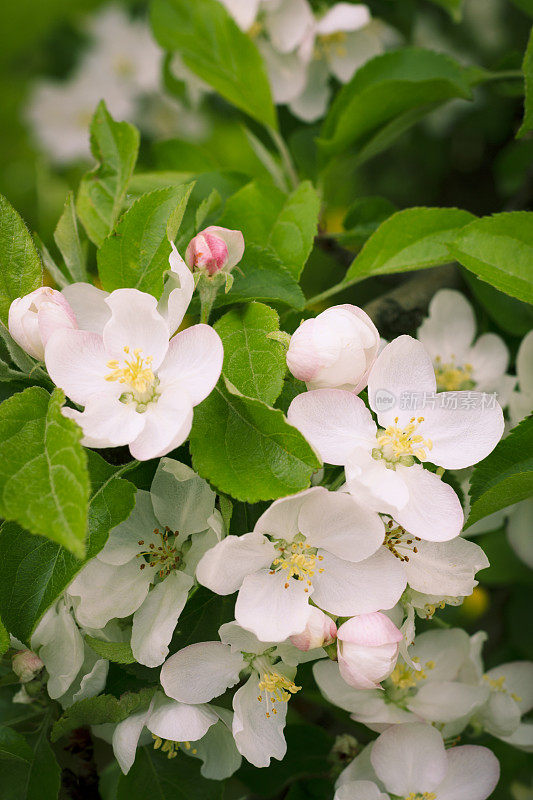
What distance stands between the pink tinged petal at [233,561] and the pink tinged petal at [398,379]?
6.7 inches

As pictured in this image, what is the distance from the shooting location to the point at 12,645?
800mm

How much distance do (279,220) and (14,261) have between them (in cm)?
32

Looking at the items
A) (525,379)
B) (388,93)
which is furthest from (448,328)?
(388,93)

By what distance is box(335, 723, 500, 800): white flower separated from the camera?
0.85m

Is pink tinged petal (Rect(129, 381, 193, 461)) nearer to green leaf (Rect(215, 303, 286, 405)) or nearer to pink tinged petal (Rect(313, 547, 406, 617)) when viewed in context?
green leaf (Rect(215, 303, 286, 405))

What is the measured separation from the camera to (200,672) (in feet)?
2.47

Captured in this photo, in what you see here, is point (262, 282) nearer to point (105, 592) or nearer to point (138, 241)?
point (138, 241)

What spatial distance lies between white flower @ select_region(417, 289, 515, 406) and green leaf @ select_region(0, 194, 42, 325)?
24.1 inches

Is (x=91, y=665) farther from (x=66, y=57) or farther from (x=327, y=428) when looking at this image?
(x=66, y=57)

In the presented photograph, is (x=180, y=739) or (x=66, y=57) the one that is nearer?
(x=180, y=739)

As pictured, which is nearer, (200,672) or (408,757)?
(200,672)

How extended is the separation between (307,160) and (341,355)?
2.37 ft

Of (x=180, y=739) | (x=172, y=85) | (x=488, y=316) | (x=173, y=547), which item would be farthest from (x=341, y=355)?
(x=172, y=85)

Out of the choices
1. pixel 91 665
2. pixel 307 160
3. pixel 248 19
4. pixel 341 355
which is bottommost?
pixel 91 665
